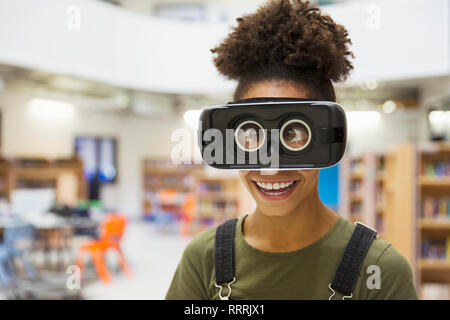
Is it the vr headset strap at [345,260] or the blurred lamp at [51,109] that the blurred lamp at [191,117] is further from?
the blurred lamp at [51,109]

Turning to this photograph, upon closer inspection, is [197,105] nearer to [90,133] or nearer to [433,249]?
[433,249]

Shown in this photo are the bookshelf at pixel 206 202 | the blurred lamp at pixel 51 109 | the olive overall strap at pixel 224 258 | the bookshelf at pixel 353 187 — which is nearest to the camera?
the olive overall strap at pixel 224 258

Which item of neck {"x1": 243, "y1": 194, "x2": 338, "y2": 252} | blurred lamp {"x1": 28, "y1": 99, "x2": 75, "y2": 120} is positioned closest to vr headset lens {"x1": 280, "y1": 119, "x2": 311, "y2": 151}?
neck {"x1": 243, "y1": 194, "x2": 338, "y2": 252}

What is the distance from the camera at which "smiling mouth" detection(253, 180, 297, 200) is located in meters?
0.57

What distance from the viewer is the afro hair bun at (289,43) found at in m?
0.56

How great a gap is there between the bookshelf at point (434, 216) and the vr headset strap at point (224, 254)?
8.14ft

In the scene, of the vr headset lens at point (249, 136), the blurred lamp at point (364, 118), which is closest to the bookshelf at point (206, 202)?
the blurred lamp at point (364, 118)

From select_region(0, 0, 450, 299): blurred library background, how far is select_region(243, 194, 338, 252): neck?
8 cm

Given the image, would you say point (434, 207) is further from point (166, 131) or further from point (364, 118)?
point (166, 131)

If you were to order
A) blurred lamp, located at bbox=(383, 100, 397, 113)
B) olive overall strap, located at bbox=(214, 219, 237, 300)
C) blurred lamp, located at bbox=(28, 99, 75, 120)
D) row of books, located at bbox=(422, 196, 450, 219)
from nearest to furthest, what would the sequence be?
olive overall strap, located at bbox=(214, 219, 237, 300)
blurred lamp, located at bbox=(383, 100, 397, 113)
row of books, located at bbox=(422, 196, 450, 219)
blurred lamp, located at bbox=(28, 99, 75, 120)

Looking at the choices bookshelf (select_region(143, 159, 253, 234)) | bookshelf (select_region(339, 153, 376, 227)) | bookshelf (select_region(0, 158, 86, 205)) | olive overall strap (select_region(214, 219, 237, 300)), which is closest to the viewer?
olive overall strap (select_region(214, 219, 237, 300))

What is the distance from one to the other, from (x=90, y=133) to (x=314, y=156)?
28.9 feet

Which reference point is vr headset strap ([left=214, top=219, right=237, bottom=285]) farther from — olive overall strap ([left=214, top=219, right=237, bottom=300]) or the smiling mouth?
the smiling mouth
